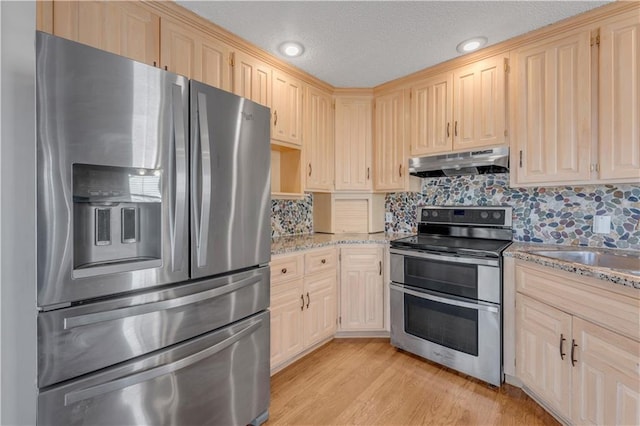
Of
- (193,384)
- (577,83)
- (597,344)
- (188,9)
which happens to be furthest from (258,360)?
(577,83)

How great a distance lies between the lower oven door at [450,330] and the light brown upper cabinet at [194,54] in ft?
6.86

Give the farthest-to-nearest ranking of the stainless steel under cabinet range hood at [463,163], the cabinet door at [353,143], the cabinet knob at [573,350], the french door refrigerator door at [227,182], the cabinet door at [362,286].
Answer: the cabinet door at [353,143] < the cabinet door at [362,286] < the stainless steel under cabinet range hood at [463,163] < the cabinet knob at [573,350] < the french door refrigerator door at [227,182]

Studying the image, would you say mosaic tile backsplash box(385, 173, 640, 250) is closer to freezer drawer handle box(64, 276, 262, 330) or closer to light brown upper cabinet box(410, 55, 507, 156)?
light brown upper cabinet box(410, 55, 507, 156)

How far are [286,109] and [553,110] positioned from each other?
1.93 m

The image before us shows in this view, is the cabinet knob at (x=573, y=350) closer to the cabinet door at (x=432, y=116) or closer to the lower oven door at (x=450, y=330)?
the lower oven door at (x=450, y=330)

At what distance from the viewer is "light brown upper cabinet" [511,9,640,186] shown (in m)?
1.77

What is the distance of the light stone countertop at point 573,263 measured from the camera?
130 centimetres

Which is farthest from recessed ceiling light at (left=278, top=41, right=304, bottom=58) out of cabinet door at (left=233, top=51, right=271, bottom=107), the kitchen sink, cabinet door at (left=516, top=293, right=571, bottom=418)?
cabinet door at (left=516, top=293, right=571, bottom=418)

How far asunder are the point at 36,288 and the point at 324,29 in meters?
2.04

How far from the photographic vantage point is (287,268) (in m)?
2.20

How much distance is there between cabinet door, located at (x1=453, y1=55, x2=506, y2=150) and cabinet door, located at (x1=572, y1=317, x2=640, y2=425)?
1.42 metres

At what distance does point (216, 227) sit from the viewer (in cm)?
147

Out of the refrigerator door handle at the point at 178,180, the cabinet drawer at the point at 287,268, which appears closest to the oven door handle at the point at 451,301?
the cabinet drawer at the point at 287,268

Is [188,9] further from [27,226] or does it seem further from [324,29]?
[27,226]
